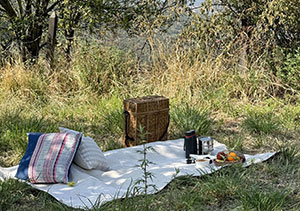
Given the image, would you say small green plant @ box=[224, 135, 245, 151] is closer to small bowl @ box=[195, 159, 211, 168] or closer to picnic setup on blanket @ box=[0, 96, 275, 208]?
picnic setup on blanket @ box=[0, 96, 275, 208]

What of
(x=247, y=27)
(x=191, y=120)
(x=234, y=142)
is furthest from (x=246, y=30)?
(x=234, y=142)

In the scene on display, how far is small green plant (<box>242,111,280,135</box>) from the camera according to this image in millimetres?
4742

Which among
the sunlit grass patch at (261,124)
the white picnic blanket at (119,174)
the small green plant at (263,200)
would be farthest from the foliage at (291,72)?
the small green plant at (263,200)

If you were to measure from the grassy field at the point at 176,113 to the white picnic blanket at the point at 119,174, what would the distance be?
0.08 metres

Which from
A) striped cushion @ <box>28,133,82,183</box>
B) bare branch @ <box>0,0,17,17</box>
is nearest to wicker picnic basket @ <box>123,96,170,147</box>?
striped cushion @ <box>28,133,82,183</box>

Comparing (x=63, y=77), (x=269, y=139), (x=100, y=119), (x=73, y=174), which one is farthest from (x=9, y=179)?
(x=63, y=77)

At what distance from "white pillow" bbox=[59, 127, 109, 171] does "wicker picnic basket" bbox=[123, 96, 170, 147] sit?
0.75 metres

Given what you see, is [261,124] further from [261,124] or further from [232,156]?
[232,156]

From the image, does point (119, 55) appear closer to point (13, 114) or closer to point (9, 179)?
point (13, 114)

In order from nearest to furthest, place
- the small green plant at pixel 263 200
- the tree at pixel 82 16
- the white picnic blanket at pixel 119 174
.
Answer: the small green plant at pixel 263 200 < the white picnic blanket at pixel 119 174 < the tree at pixel 82 16

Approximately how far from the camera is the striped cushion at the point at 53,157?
3.37 metres

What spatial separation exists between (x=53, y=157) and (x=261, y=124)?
7.79 ft

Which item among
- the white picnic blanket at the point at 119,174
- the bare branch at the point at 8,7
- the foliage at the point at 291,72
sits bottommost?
the white picnic blanket at the point at 119,174

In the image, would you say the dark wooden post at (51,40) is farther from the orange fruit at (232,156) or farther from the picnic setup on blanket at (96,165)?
the orange fruit at (232,156)
